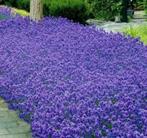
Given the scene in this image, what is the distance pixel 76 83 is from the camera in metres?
7.17

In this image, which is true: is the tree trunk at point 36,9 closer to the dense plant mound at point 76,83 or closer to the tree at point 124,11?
the dense plant mound at point 76,83

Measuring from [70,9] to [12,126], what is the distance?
482 inches

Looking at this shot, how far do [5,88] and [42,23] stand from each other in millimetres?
5928

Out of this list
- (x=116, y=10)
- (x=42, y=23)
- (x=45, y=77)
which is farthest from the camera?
(x=116, y=10)

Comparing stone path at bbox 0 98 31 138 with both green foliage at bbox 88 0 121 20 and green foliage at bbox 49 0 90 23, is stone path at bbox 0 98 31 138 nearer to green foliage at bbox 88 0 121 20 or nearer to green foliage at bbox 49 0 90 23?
green foliage at bbox 49 0 90 23

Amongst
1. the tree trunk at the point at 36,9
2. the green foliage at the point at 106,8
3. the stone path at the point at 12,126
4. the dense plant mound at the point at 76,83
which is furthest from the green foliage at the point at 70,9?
the stone path at the point at 12,126

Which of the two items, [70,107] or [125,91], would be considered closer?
[70,107]

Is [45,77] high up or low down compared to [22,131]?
up

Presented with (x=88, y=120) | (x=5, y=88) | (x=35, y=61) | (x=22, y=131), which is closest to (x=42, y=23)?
(x=35, y=61)

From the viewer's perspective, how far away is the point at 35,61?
28.4ft

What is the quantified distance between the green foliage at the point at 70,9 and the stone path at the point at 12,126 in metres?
11.4

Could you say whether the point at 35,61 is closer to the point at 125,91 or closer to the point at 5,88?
the point at 5,88

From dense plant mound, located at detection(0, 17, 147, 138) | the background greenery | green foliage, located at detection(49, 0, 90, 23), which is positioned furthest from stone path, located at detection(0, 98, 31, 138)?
green foliage, located at detection(49, 0, 90, 23)

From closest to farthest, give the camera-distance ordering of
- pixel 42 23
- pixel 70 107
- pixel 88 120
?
pixel 88 120 < pixel 70 107 < pixel 42 23
